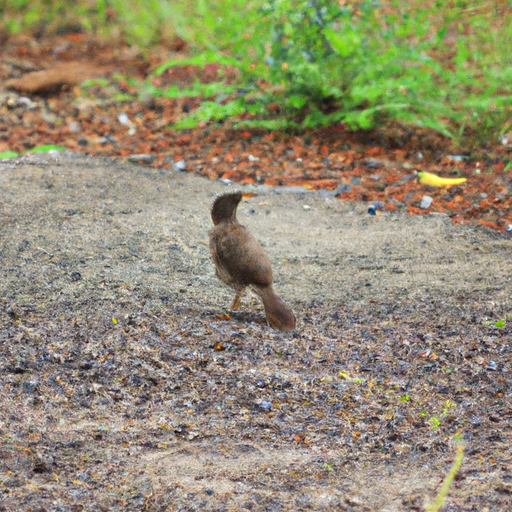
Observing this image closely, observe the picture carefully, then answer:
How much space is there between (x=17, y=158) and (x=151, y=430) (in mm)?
4173

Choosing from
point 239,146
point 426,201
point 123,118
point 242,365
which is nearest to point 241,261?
point 242,365

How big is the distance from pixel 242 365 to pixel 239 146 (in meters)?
3.99

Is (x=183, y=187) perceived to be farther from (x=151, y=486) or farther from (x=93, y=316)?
(x=151, y=486)

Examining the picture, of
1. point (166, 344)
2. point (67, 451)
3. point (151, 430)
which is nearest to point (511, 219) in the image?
point (166, 344)

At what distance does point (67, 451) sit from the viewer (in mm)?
2715

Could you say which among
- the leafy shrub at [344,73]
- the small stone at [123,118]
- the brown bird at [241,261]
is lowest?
the small stone at [123,118]

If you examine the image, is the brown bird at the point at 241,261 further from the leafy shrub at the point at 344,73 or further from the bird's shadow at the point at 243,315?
the leafy shrub at the point at 344,73

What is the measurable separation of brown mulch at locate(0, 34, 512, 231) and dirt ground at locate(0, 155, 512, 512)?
0.73 metres

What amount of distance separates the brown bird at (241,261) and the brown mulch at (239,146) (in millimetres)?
2445

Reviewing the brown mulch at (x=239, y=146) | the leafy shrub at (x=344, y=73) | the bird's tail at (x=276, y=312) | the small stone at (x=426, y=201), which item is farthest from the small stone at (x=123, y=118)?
the bird's tail at (x=276, y=312)

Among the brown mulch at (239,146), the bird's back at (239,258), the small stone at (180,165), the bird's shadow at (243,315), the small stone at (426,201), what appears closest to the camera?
the bird's back at (239,258)

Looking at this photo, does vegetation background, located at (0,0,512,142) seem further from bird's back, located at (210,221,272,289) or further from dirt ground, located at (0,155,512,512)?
bird's back, located at (210,221,272,289)

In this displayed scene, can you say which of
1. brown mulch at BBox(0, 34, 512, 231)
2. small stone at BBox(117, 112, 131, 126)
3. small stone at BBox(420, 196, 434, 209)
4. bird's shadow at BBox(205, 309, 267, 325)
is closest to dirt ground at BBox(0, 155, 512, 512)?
bird's shadow at BBox(205, 309, 267, 325)

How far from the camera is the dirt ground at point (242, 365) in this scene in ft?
8.38
